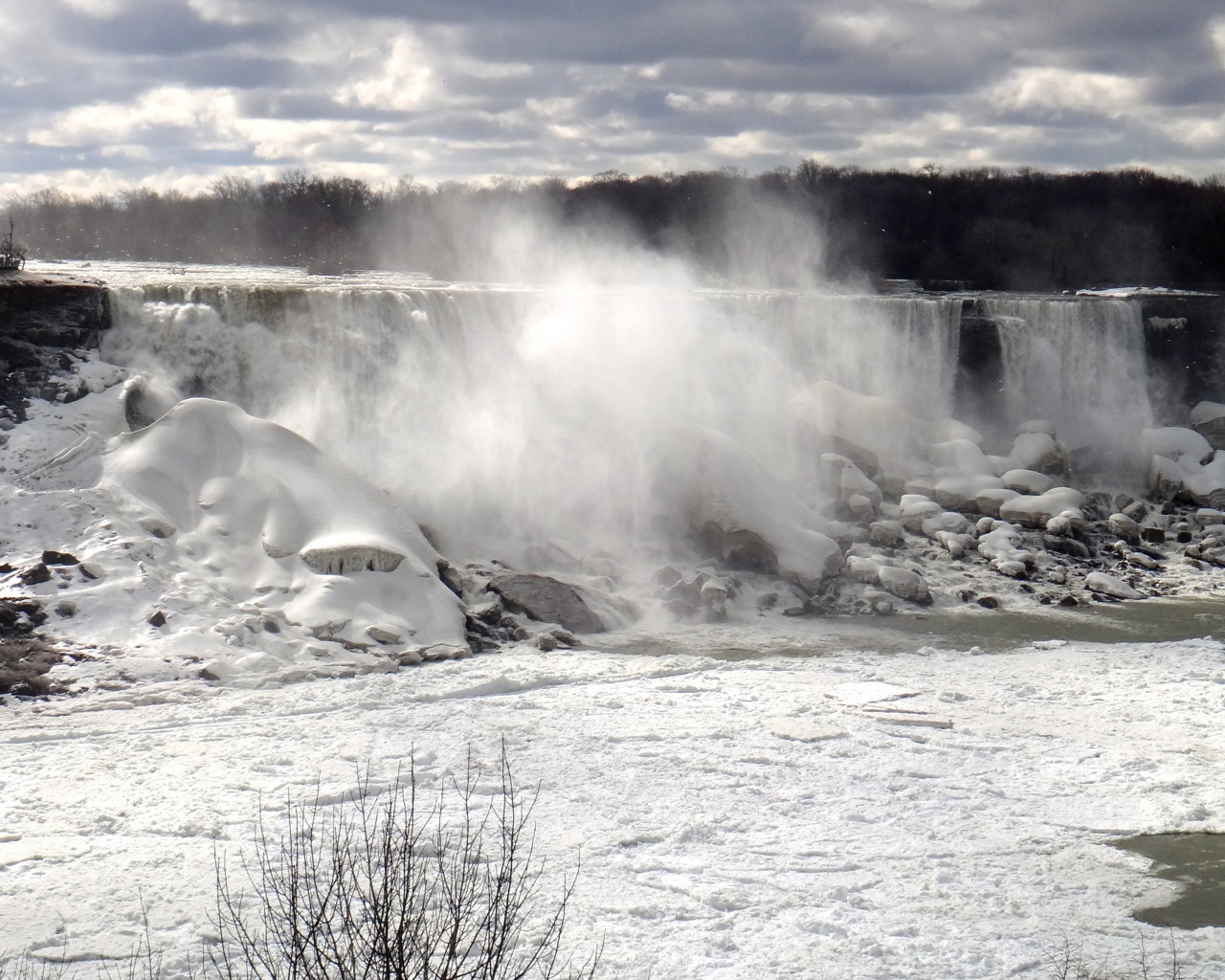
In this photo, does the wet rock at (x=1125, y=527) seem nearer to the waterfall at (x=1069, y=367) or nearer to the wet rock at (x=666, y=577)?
the waterfall at (x=1069, y=367)

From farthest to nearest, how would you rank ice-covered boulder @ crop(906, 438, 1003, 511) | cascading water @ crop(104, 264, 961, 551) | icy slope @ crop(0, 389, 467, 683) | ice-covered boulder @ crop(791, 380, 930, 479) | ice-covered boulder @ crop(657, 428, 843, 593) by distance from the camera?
ice-covered boulder @ crop(791, 380, 930, 479) < ice-covered boulder @ crop(906, 438, 1003, 511) < cascading water @ crop(104, 264, 961, 551) < ice-covered boulder @ crop(657, 428, 843, 593) < icy slope @ crop(0, 389, 467, 683)

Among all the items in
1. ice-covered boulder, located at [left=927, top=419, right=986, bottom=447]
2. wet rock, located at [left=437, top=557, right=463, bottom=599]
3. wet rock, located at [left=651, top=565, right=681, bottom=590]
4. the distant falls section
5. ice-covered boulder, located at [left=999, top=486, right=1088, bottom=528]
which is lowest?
wet rock, located at [left=651, top=565, right=681, bottom=590]

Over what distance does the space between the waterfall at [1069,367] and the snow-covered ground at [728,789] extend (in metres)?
12.8

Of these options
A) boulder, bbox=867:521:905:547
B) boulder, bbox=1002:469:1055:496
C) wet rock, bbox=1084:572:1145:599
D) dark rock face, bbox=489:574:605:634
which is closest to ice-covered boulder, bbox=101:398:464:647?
dark rock face, bbox=489:574:605:634

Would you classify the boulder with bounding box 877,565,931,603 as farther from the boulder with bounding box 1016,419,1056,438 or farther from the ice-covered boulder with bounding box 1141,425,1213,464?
the ice-covered boulder with bounding box 1141,425,1213,464

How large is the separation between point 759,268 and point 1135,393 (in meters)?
12.2

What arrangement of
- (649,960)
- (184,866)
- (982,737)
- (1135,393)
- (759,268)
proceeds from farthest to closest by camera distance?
(759,268) → (1135,393) → (982,737) → (184,866) → (649,960)

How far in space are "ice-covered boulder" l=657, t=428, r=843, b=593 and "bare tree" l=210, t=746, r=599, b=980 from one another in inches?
304

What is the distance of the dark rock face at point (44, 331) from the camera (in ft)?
56.0

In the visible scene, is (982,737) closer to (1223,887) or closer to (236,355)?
(1223,887)

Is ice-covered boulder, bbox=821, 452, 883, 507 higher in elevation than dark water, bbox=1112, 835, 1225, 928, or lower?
higher

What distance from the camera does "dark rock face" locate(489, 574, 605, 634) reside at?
1469 centimetres

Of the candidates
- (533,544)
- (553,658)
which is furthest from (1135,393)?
(553,658)

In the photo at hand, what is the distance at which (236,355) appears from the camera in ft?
62.8
